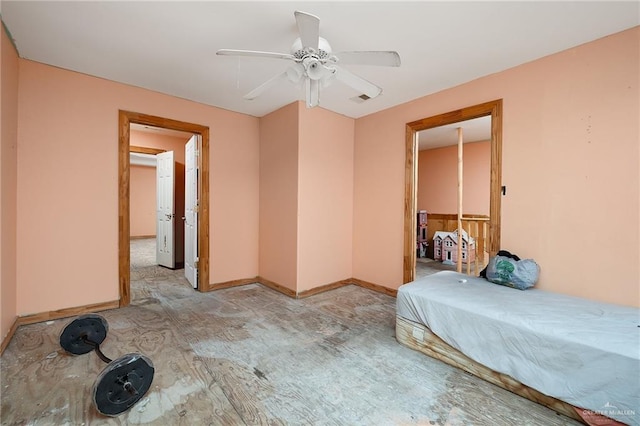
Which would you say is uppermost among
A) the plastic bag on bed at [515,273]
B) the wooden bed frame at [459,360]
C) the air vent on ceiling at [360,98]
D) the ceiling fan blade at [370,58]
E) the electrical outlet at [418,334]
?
the air vent on ceiling at [360,98]

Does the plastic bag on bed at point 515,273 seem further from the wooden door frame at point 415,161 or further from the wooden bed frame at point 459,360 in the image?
the wooden bed frame at point 459,360

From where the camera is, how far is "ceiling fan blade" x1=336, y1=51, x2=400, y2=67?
1.74 meters

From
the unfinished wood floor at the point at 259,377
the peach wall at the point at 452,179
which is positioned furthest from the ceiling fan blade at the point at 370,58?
the peach wall at the point at 452,179

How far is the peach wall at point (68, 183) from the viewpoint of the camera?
263cm

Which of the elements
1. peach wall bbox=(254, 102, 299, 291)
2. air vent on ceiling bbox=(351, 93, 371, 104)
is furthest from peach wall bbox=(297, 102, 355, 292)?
air vent on ceiling bbox=(351, 93, 371, 104)

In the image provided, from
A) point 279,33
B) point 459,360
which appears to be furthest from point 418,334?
point 279,33

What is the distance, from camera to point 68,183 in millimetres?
2824

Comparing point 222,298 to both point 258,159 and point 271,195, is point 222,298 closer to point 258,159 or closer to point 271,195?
point 271,195

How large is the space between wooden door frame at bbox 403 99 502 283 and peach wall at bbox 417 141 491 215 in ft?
9.44

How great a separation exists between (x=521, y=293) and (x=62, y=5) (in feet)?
13.1

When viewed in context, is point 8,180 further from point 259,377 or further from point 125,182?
point 259,377

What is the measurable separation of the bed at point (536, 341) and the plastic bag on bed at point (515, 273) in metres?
0.08

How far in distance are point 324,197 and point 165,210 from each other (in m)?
3.23

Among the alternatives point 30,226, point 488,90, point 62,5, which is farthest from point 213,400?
point 488,90
